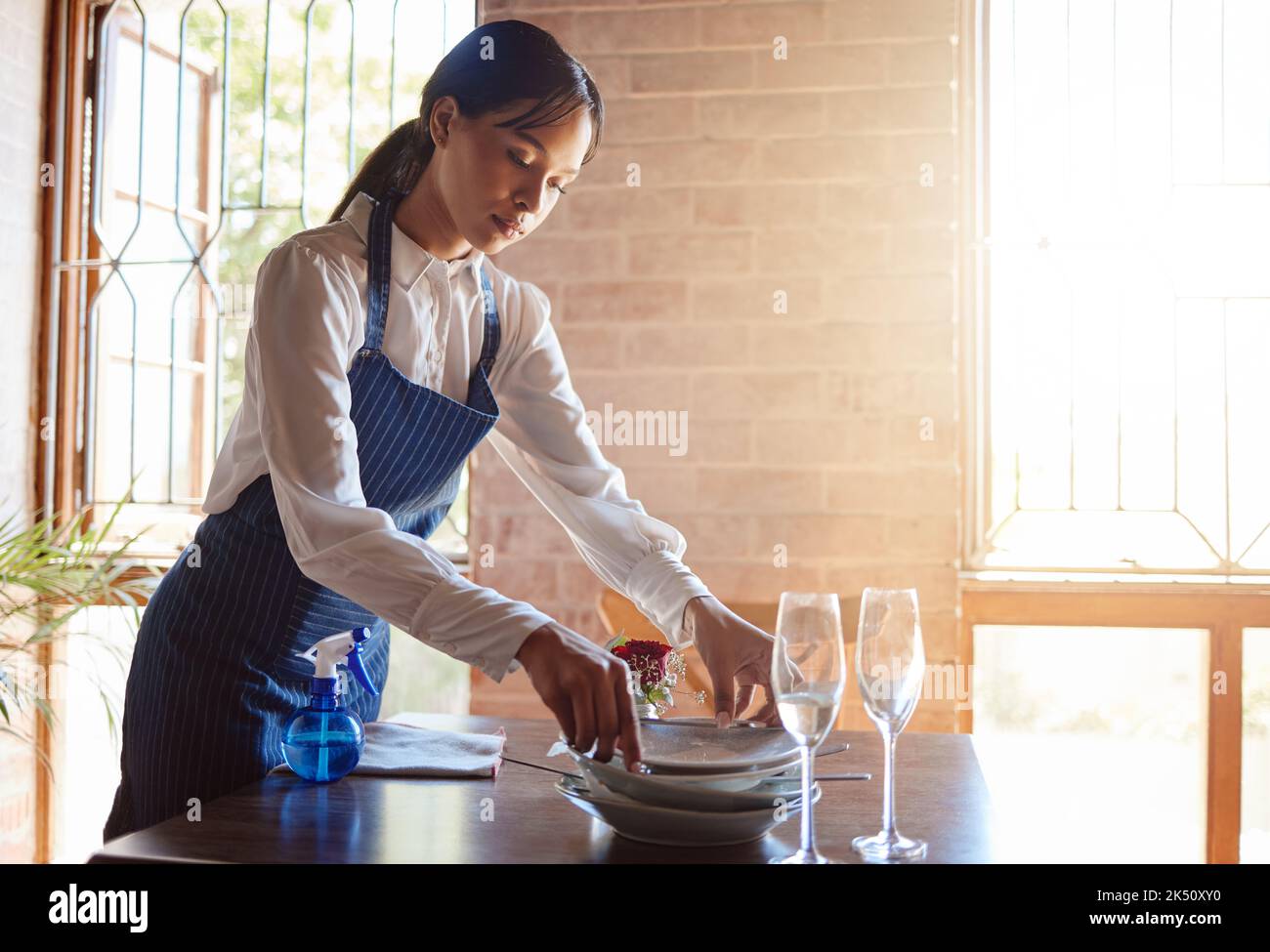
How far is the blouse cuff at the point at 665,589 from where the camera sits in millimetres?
1438

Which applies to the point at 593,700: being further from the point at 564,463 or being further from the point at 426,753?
the point at 564,463

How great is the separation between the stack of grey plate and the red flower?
28 centimetres

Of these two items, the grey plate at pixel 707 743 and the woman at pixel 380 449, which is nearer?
the grey plate at pixel 707 743

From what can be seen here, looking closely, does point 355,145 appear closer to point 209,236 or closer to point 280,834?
point 209,236

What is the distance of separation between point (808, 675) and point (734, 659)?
0.40m

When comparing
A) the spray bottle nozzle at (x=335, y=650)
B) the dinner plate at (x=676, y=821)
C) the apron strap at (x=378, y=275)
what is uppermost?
the apron strap at (x=378, y=275)

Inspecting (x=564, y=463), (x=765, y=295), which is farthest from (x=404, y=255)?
(x=765, y=295)

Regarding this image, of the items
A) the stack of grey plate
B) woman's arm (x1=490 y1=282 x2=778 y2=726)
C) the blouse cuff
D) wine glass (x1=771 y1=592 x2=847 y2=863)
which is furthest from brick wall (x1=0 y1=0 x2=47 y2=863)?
wine glass (x1=771 y1=592 x2=847 y2=863)

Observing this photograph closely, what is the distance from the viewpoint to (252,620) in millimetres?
1372

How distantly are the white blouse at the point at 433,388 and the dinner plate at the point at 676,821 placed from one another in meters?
0.15

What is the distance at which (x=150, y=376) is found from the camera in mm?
3268

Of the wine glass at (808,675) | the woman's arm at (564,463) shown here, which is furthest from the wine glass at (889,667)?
the woman's arm at (564,463)

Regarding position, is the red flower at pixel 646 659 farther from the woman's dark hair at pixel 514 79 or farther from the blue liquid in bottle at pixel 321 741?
the woman's dark hair at pixel 514 79

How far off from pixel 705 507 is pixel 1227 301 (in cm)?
134
